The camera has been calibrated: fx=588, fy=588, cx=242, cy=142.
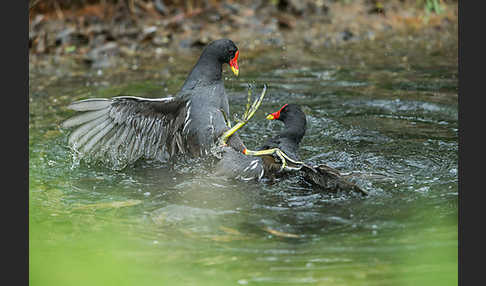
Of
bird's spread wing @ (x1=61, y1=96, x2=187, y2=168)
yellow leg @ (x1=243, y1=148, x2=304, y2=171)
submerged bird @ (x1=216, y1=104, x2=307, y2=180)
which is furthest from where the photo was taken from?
bird's spread wing @ (x1=61, y1=96, x2=187, y2=168)

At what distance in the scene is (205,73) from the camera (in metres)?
4.96

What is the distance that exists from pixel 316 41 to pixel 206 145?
489 centimetres

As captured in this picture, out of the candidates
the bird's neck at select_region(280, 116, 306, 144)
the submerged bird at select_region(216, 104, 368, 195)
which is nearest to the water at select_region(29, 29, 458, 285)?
the submerged bird at select_region(216, 104, 368, 195)

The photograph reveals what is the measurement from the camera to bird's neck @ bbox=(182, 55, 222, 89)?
16.2 ft

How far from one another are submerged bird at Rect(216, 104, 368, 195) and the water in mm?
99

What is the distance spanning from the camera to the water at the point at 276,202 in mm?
2803

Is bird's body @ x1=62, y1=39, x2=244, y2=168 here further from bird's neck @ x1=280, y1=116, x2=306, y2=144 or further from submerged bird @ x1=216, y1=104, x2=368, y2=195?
bird's neck @ x1=280, y1=116, x2=306, y2=144

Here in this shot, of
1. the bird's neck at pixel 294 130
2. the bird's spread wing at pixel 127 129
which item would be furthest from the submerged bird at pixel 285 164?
the bird's spread wing at pixel 127 129

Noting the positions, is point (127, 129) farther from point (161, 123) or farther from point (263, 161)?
point (263, 161)

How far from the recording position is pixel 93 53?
862 centimetres

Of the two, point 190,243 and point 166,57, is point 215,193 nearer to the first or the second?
point 190,243

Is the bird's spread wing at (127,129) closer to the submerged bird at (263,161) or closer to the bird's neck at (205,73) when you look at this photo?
the bird's neck at (205,73)

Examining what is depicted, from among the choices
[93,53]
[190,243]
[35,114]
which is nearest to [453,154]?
[190,243]

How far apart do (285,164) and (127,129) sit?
1.38 meters
